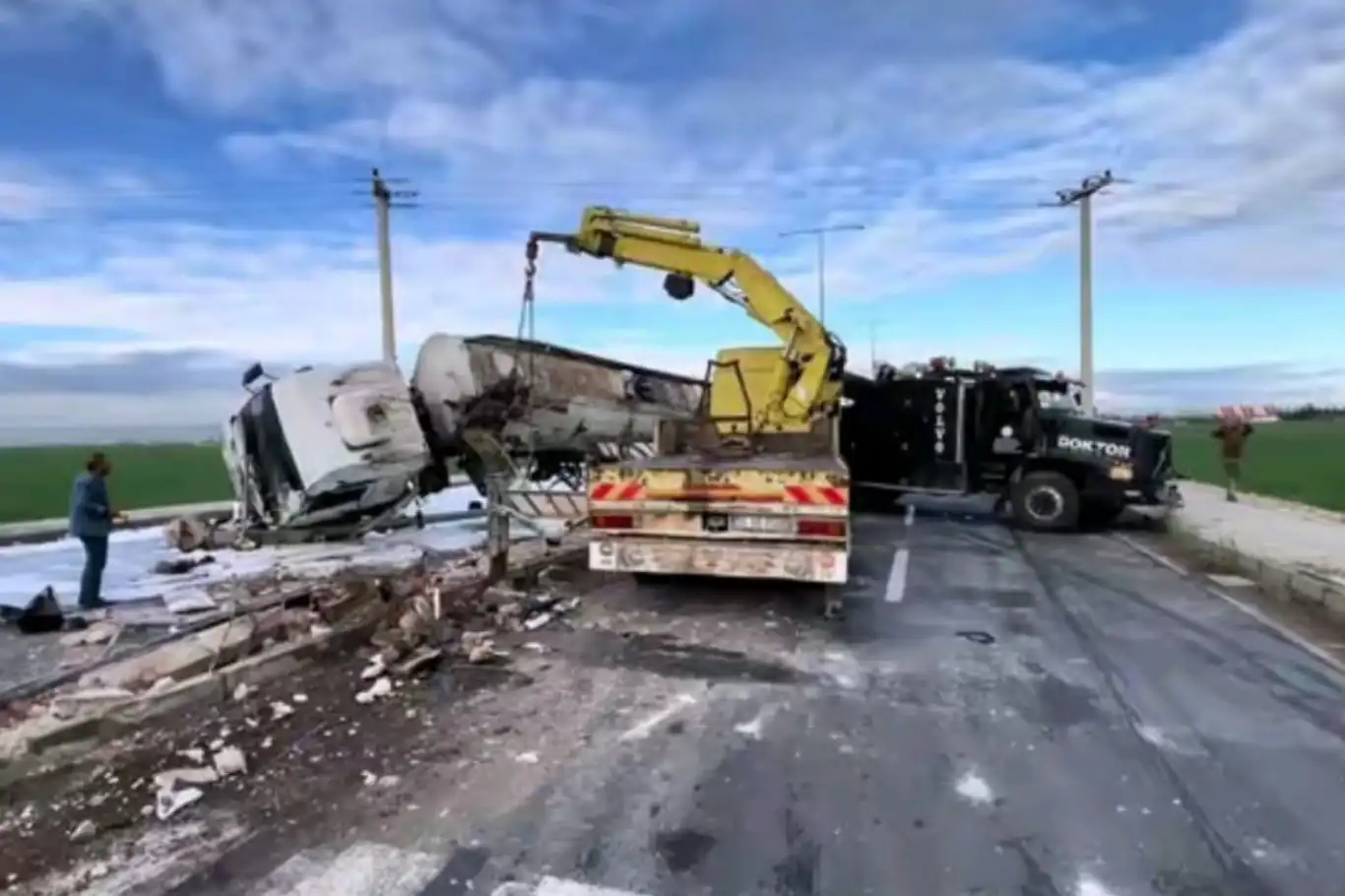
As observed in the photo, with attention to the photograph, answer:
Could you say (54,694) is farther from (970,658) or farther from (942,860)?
(970,658)

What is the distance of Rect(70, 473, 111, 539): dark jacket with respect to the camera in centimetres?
933

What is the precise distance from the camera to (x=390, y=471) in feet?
42.7

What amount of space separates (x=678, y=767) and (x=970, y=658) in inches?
120

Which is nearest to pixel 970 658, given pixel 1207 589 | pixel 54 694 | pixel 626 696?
pixel 626 696

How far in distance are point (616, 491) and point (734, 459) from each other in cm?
161

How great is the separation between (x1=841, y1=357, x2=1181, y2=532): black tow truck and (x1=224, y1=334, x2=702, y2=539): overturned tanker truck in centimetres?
360

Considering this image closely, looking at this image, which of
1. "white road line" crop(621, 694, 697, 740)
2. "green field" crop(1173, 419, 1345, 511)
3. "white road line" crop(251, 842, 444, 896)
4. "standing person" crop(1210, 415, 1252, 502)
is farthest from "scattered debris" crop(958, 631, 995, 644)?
"standing person" crop(1210, 415, 1252, 502)

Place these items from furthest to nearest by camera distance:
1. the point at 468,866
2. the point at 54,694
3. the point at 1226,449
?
the point at 1226,449, the point at 54,694, the point at 468,866

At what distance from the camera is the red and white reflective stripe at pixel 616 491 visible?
8805 mm

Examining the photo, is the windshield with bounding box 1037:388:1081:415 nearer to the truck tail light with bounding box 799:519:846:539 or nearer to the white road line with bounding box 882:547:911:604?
the white road line with bounding box 882:547:911:604

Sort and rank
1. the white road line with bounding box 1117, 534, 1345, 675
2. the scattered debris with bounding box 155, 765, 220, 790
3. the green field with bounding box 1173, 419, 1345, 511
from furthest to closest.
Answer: the green field with bounding box 1173, 419, 1345, 511 → the white road line with bounding box 1117, 534, 1345, 675 → the scattered debris with bounding box 155, 765, 220, 790

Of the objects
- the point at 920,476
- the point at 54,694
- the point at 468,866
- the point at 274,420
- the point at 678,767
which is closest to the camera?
the point at 468,866

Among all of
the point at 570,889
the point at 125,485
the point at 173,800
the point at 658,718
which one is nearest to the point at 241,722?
the point at 173,800

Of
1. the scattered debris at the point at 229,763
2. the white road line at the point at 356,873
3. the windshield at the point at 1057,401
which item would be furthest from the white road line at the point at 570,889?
the windshield at the point at 1057,401
